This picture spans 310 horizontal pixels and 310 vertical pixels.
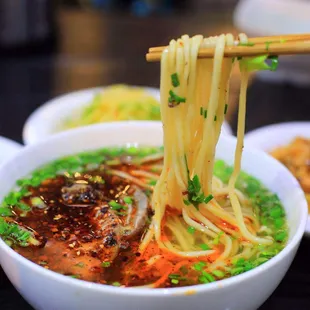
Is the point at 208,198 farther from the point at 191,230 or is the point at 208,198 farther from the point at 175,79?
the point at 175,79

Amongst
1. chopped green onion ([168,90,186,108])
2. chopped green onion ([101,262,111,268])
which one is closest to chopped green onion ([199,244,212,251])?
chopped green onion ([101,262,111,268])

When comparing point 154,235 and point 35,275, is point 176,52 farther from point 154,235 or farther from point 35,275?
point 35,275

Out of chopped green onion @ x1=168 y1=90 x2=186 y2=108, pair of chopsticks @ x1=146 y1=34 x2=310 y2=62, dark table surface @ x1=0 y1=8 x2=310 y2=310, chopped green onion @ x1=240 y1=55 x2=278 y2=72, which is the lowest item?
dark table surface @ x1=0 y1=8 x2=310 y2=310

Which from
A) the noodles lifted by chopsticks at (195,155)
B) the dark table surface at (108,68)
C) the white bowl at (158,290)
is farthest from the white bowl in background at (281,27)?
the noodles lifted by chopsticks at (195,155)

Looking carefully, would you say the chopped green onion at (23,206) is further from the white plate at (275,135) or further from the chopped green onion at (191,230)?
the white plate at (275,135)

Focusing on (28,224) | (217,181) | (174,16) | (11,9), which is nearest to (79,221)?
(28,224)

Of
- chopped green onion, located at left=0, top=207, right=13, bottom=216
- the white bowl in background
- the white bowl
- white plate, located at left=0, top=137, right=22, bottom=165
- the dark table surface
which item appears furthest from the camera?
the white bowl in background

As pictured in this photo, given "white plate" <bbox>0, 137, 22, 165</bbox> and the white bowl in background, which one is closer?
"white plate" <bbox>0, 137, 22, 165</bbox>

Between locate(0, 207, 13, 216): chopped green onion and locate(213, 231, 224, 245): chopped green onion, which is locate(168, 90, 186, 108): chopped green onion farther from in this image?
locate(0, 207, 13, 216): chopped green onion
